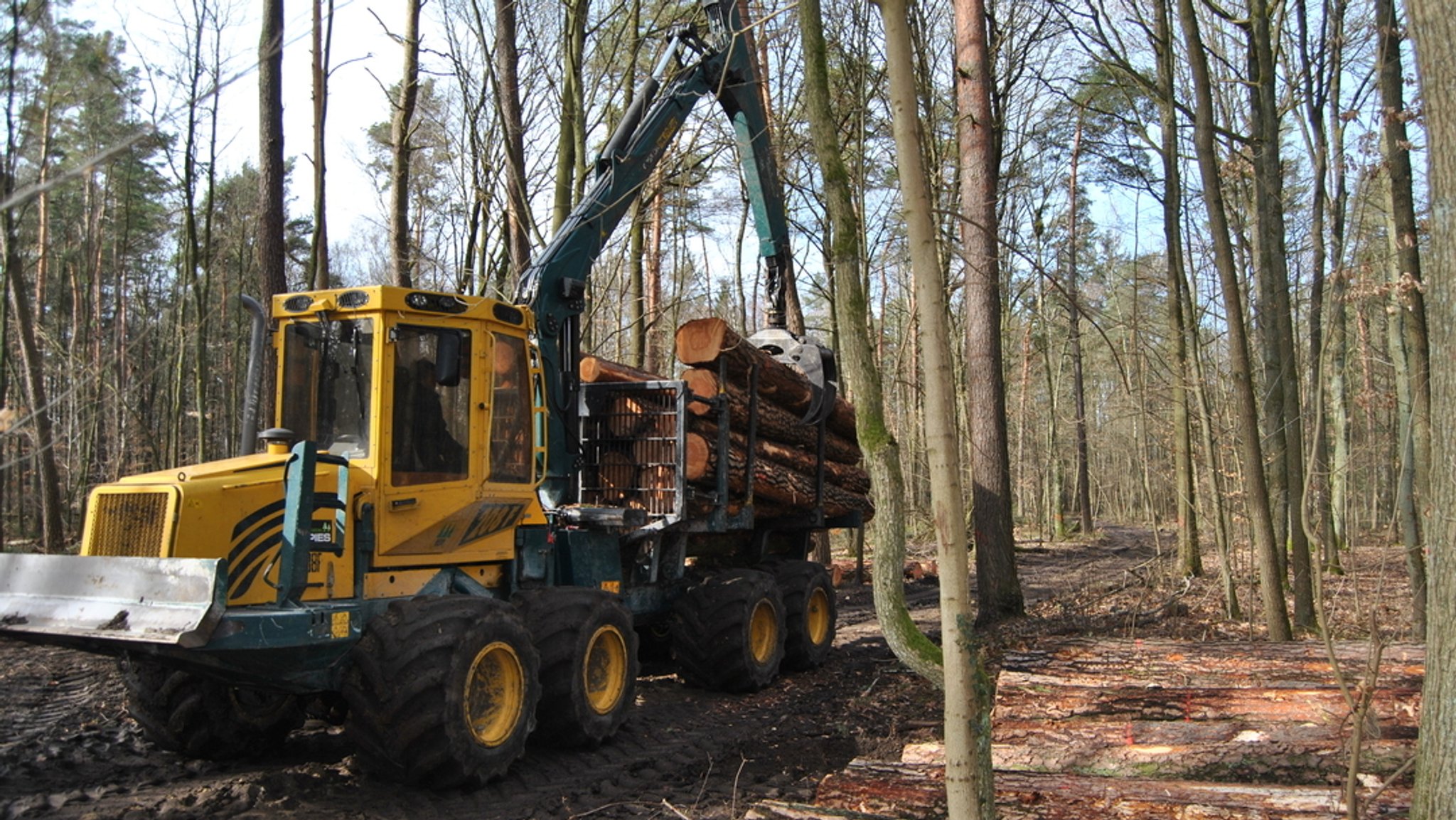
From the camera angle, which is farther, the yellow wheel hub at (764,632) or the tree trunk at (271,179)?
the tree trunk at (271,179)

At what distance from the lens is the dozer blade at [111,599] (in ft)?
16.6

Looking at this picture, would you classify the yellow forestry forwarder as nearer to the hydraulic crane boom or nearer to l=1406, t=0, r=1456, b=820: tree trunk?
the hydraulic crane boom

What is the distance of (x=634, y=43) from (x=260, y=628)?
995 cm

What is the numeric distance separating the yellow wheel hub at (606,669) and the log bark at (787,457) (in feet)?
5.71

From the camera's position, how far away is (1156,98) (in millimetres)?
11805

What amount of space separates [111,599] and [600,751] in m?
3.27

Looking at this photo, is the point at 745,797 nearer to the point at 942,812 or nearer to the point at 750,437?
the point at 942,812

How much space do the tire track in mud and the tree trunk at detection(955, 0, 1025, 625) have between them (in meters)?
2.46

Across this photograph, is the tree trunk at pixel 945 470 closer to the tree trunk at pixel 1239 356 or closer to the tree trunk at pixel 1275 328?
the tree trunk at pixel 1239 356

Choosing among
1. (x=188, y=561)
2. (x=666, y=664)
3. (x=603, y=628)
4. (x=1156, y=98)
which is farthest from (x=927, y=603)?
(x=188, y=561)

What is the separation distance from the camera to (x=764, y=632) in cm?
962

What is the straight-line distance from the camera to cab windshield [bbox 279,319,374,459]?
6488 mm

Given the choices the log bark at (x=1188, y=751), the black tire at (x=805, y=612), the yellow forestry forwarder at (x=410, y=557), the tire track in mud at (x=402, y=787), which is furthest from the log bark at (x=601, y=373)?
the log bark at (x=1188, y=751)

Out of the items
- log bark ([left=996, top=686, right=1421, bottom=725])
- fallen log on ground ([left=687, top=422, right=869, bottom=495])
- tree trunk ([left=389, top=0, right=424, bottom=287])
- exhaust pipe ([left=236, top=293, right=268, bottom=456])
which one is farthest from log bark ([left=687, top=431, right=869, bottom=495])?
tree trunk ([left=389, top=0, right=424, bottom=287])
